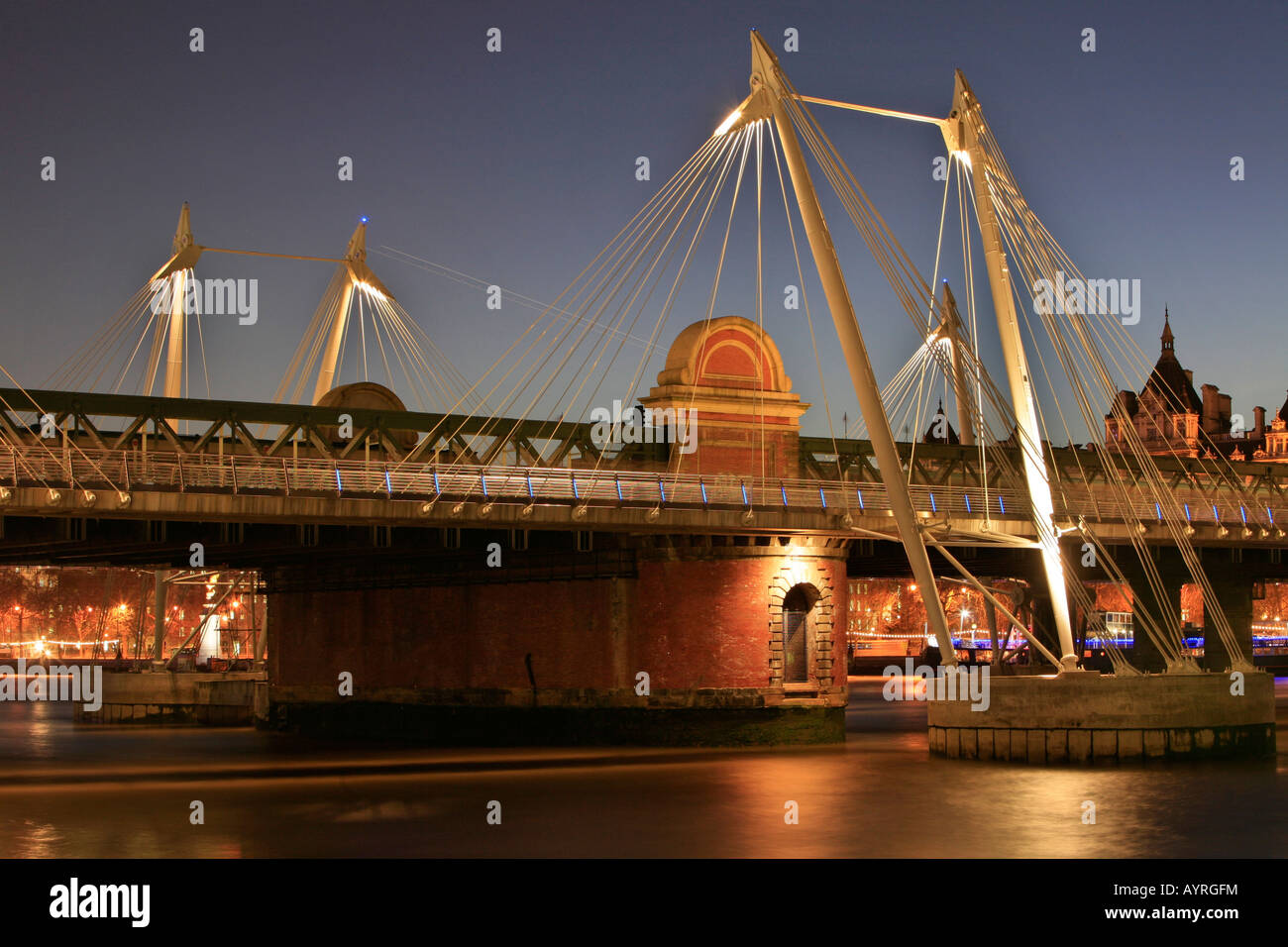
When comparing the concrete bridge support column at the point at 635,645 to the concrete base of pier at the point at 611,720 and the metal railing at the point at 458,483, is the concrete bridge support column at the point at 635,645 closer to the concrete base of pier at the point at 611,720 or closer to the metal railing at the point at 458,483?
the concrete base of pier at the point at 611,720

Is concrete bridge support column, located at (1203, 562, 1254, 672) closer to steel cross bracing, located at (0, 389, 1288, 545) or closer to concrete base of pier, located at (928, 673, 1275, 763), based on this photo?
steel cross bracing, located at (0, 389, 1288, 545)

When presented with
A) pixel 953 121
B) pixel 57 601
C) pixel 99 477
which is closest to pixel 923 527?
pixel 953 121

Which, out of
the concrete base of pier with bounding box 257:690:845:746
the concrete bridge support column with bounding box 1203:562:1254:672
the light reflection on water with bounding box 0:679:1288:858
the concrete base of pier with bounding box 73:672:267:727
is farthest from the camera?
the concrete base of pier with bounding box 73:672:267:727

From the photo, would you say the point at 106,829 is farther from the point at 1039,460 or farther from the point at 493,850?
the point at 1039,460

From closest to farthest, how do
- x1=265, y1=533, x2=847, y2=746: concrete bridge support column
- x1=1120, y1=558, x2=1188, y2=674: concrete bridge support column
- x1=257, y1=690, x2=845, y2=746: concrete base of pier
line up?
1. x1=257, y1=690, x2=845, y2=746: concrete base of pier
2. x1=265, y1=533, x2=847, y2=746: concrete bridge support column
3. x1=1120, y1=558, x2=1188, y2=674: concrete bridge support column

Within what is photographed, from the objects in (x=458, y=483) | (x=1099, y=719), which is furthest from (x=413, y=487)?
(x=1099, y=719)

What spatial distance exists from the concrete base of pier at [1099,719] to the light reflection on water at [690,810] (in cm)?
74

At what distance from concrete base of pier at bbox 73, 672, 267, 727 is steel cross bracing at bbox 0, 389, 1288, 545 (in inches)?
751

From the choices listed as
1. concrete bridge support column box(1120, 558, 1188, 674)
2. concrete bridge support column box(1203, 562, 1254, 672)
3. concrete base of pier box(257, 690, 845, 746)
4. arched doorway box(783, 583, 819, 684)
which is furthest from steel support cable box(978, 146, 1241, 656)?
concrete bridge support column box(1203, 562, 1254, 672)

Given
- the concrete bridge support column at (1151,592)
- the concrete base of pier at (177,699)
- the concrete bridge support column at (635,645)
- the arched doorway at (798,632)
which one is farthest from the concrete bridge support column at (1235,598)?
the concrete base of pier at (177,699)

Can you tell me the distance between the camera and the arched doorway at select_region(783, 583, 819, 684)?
182 feet

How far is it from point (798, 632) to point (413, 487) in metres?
15.5

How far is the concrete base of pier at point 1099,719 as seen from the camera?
46.0 meters
